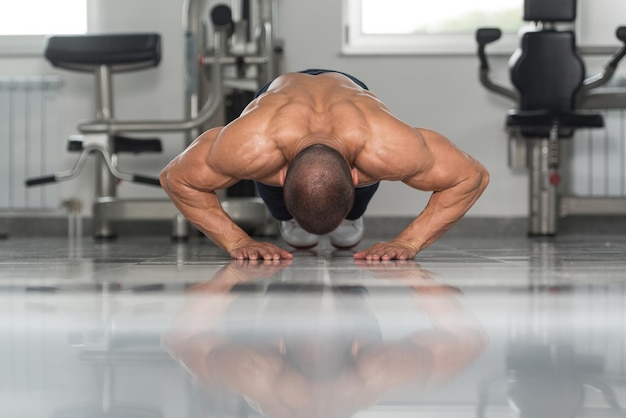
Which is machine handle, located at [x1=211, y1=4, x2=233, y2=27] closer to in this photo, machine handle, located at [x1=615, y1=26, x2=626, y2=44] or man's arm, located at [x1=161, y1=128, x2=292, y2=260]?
man's arm, located at [x1=161, y1=128, x2=292, y2=260]

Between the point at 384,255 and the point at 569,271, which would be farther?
the point at 384,255

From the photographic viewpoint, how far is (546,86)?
176 inches

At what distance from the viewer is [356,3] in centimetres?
510

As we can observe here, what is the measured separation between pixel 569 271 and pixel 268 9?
2.72 m

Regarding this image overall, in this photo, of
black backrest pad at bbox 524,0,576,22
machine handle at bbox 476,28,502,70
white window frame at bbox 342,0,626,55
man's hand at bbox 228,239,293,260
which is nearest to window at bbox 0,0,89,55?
white window frame at bbox 342,0,626,55

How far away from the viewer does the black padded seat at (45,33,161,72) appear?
4426 millimetres

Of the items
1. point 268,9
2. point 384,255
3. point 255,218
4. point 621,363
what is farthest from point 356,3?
point 621,363

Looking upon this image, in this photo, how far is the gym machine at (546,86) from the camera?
14.6 feet

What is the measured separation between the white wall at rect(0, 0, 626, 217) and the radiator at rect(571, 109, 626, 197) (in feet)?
1.12

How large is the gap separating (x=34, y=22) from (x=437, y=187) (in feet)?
11.8

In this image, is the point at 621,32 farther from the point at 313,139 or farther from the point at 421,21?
the point at 313,139

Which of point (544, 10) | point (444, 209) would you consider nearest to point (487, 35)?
point (544, 10)

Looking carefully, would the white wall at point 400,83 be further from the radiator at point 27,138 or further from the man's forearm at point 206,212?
the man's forearm at point 206,212

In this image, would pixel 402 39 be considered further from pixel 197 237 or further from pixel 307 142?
pixel 307 142
